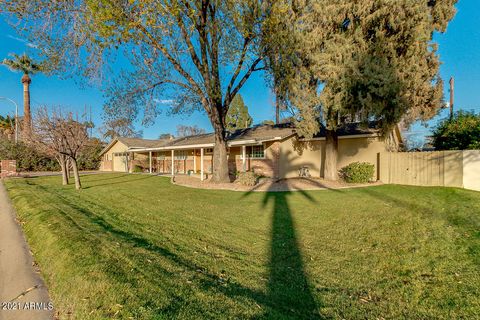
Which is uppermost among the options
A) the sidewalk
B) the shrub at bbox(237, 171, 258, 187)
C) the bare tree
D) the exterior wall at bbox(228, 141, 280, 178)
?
A: the bare tree

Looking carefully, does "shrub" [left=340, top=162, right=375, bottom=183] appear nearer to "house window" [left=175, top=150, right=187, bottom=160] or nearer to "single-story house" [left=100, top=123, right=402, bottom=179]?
"single-story house" [left=100, top=123, right=402, bottom=179]

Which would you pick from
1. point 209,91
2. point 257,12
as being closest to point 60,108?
point 209,91

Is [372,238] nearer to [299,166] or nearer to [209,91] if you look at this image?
[209,91]

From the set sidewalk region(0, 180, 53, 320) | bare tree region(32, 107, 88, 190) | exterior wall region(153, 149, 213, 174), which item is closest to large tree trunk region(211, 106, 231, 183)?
exterior wall region(153, 149, 213, 174)

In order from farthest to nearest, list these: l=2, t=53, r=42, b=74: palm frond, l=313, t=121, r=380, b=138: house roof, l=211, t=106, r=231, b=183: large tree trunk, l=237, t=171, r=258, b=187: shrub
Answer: l=2, t=53, r=42, b=74: palm frond → l=313, t=121, r=380, b=138: house roof → l=211, t=106, r=231, b=183: large tree trunk → l=237, t=171, r=258, b=187: shrub

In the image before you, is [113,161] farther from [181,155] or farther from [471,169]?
[471,169]

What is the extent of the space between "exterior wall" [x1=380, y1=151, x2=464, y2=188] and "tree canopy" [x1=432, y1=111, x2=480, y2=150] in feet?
4.84

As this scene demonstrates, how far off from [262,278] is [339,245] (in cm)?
211

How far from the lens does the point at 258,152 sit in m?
17.2

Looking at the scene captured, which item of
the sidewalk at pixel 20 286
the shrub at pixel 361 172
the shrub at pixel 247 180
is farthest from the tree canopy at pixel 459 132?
the sidewalk at pixel 20 286

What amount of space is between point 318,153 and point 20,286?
643 inches

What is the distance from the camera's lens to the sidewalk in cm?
264

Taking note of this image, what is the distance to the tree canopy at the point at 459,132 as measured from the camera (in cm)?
1163

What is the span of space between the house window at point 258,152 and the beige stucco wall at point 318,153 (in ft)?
4.89
